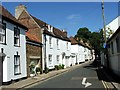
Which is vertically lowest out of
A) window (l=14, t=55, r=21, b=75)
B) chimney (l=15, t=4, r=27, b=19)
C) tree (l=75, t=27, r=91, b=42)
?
window (l=14, t=55, r=21, b=75)

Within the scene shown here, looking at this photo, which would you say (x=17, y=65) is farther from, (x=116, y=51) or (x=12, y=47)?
(x=116, y=51)

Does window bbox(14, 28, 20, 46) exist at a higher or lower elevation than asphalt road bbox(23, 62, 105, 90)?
higher

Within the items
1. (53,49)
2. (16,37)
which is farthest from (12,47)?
(53,49)

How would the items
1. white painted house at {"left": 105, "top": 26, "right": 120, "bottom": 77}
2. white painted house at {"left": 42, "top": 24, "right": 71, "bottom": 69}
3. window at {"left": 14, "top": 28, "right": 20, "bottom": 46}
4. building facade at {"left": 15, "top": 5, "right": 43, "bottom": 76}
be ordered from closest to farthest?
white painted house at {"left": 105, "top": 26, "right": 120, "bottom": 77}
window at {"left": 14, "top": 28, "right": 20, "bottom": 46}
building facade at {"left": 15, "top": 5, "right": 43, "bottom": 76}
white painted house at {"left": 42, "top": 24, "right": 71, "bottom": 69}

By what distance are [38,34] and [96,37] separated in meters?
19.6

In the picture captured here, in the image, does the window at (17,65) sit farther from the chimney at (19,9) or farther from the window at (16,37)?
the chimney at (19,9)

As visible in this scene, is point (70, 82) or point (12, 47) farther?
point (12, 47)

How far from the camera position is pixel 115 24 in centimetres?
4369

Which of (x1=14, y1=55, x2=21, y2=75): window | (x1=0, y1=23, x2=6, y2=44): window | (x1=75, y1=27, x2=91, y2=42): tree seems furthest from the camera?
(x1=75, y1=27, x2=91, y2=42): tree

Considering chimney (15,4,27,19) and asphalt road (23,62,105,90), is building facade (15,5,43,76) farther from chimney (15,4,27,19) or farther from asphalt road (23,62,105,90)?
asphalt road (23,62,105,90)

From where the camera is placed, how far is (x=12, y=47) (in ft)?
70.9

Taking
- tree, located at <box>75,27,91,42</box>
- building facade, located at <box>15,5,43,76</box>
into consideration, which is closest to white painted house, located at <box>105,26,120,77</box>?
building facade, located at <box>15,5,43,76</box>

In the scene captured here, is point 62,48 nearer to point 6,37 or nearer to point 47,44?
point 47,44

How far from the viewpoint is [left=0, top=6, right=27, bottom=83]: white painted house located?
19.8m
